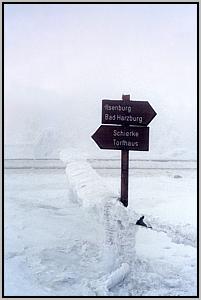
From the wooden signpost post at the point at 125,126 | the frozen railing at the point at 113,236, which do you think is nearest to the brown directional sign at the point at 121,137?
the wooden signpost post at the point at 125,126

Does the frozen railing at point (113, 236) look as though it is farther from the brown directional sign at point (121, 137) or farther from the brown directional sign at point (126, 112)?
the brown directional sign at point (126, 112)

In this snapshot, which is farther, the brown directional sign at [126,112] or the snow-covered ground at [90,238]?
the brown directional sign at [126,112]

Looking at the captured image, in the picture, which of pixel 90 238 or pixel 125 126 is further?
pixel 90 238

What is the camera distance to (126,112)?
280cm

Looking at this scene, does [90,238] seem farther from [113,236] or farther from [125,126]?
[125,126]

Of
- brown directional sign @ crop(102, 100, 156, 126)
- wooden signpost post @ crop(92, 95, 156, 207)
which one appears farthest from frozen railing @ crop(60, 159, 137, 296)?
brown directional sign @ crop(102, 100, 156, 126)

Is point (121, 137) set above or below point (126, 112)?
below

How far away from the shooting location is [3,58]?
300 cm

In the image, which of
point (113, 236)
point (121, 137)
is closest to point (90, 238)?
point (113, 236)

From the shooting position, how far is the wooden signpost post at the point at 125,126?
110 inches

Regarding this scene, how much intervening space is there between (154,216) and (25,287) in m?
1.35

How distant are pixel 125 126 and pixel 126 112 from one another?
11cm

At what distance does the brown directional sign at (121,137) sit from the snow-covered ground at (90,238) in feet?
1.66

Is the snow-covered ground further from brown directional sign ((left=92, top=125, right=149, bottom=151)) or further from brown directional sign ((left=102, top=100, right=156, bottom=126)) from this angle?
brown directional sign ((left=102, top=100, right=156, bottom=126))
